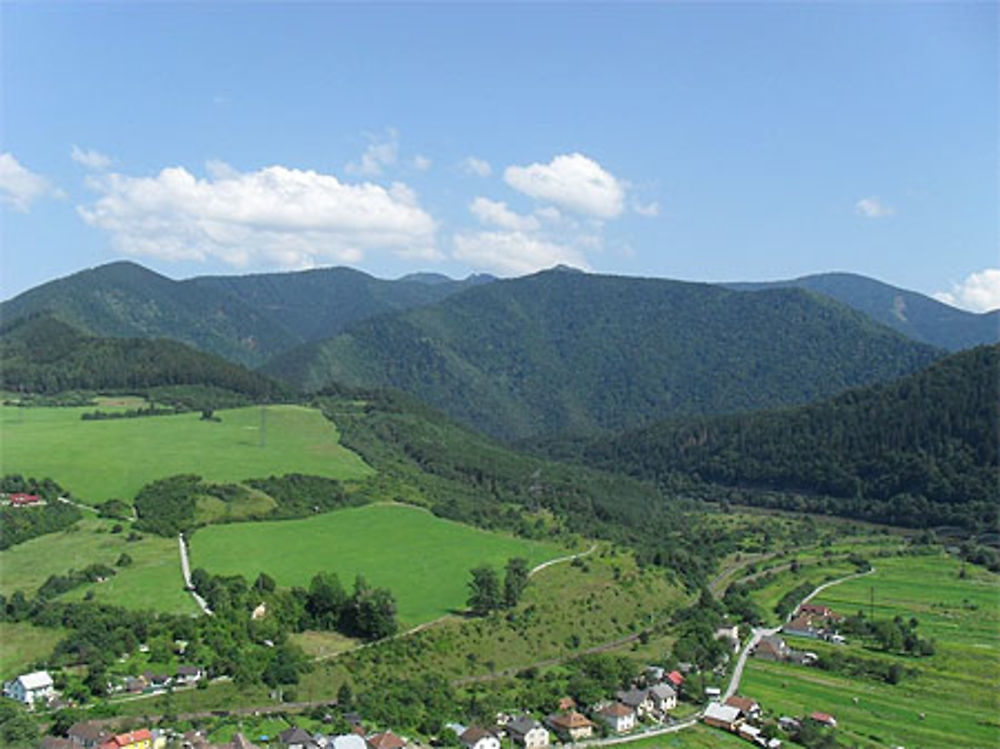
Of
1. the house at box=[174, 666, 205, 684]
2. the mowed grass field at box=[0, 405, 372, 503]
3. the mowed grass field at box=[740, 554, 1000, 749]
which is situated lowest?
the mowed grass field at box=[740, 554, 1000, 749]

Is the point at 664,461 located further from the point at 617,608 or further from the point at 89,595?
the point at 89,595

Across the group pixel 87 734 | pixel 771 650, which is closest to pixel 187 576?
pixel 87 734

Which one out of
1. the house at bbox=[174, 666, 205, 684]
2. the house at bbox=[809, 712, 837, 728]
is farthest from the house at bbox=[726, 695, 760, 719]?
the house at bbox=[174, 666, 205, 684]

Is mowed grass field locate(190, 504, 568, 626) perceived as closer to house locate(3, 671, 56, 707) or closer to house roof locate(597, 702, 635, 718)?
house roof locate(597, 702, 635, 718)

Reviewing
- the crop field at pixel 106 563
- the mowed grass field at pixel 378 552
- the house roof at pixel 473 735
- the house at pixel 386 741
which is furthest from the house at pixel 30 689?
the house roof at pixel 473 735

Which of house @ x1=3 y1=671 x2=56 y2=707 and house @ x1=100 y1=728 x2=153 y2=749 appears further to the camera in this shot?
house @ x1=3 y1=671 x2=56 y2=707

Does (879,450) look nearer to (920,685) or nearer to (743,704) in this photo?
(920,685)
